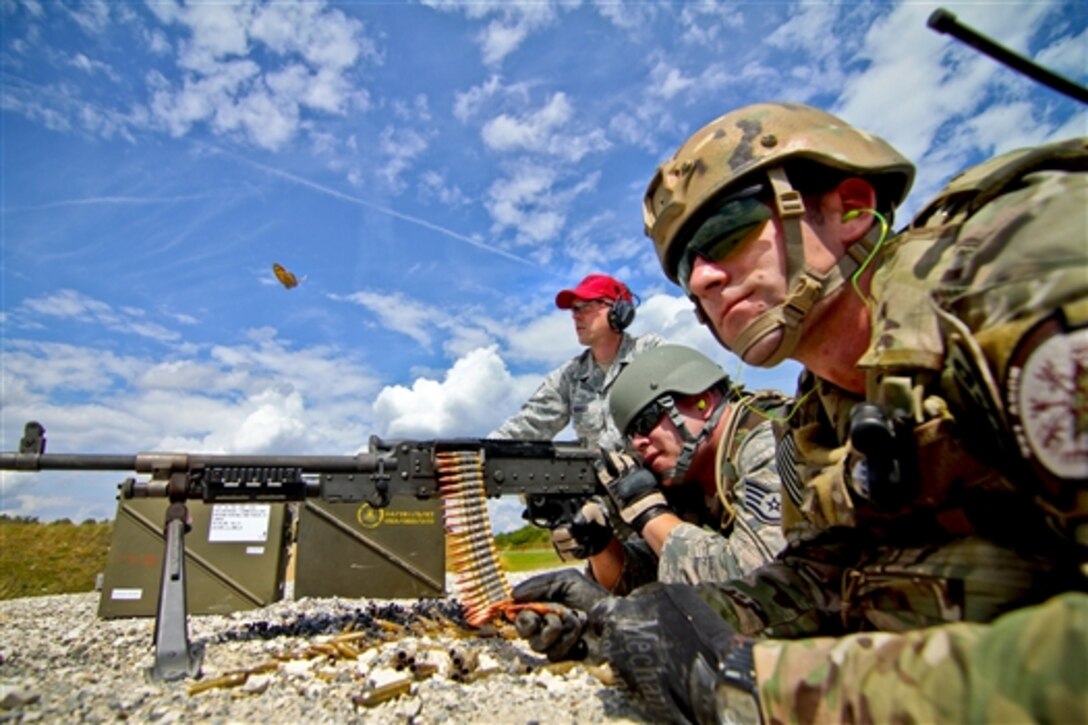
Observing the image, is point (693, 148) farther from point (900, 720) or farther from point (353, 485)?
point (353, 485)

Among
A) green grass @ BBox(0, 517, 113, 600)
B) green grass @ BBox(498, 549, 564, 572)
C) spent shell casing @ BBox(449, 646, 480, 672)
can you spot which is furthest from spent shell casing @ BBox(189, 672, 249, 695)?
green grass @ BBox(498, 549, 564, 572)

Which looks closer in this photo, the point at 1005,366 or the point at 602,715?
the point at 1005,366

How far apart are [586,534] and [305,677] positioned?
6.27 ft

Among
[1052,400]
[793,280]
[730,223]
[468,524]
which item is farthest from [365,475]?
[1052,400]

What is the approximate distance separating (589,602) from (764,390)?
1.62 m

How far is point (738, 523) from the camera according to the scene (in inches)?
123

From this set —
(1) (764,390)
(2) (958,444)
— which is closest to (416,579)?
(1) (764,390)

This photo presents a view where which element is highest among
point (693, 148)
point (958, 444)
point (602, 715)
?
point (693, 148)

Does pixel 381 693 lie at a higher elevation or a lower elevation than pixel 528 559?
lower

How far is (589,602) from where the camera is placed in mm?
3783

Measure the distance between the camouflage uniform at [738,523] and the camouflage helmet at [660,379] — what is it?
1.32 ft

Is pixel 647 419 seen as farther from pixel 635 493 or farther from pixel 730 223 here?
pixel 730 223

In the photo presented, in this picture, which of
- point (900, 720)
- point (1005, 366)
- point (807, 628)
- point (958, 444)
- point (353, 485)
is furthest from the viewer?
point (353, 485)

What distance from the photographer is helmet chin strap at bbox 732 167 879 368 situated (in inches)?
79.4
